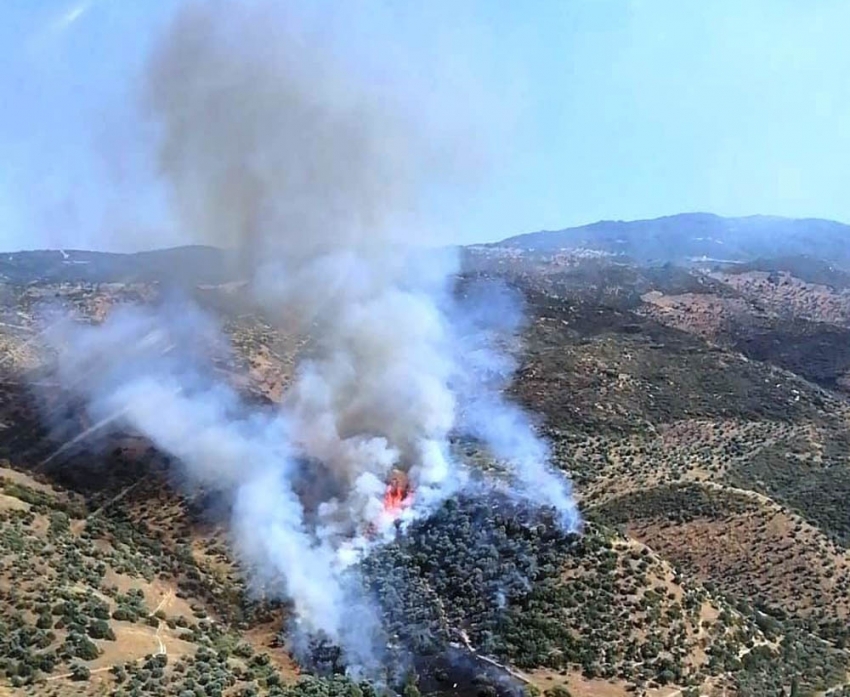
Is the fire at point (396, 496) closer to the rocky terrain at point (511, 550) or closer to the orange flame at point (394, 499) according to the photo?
the orange flame at point (394, 499)

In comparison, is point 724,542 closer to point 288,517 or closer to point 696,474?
point 696,474

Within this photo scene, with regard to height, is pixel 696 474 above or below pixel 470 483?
below

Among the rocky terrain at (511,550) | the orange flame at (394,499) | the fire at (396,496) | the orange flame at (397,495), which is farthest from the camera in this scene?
the orange flame at (397,495)

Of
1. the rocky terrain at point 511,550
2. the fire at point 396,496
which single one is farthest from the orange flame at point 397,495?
the rocky terrain at point 511,550

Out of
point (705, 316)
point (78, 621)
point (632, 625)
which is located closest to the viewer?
point (78, 621)

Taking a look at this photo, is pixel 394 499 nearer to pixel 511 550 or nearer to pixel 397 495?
pixel 397 495

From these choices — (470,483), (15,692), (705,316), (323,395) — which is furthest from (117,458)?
(705,316)

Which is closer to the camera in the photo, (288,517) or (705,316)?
(288,517)

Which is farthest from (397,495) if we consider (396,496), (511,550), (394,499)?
(511,550)

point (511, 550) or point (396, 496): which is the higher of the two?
point (396, 496)
